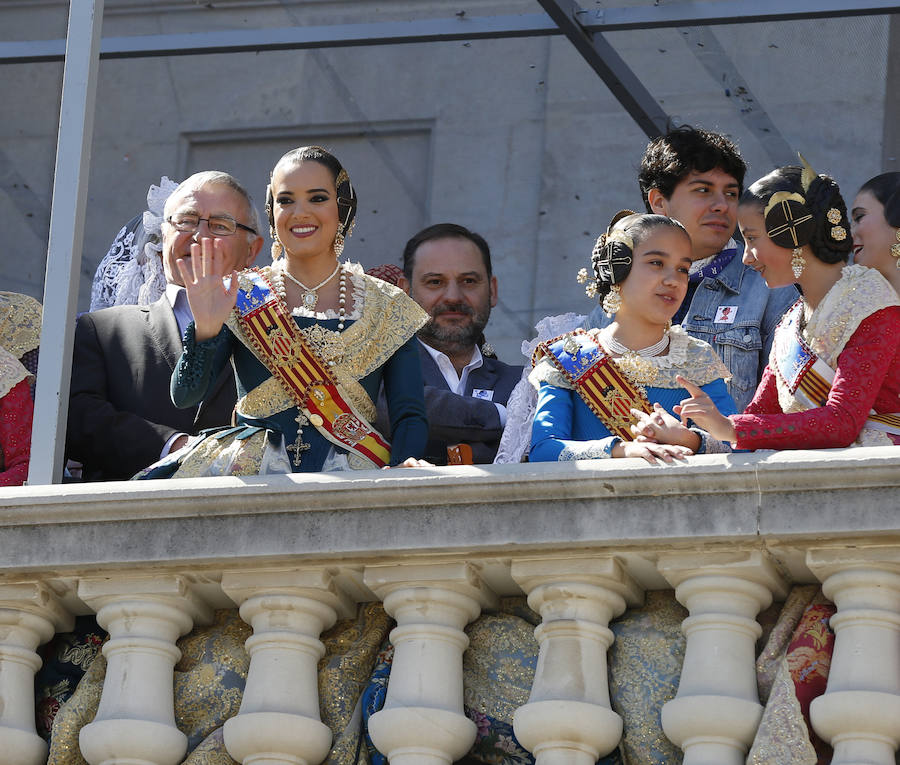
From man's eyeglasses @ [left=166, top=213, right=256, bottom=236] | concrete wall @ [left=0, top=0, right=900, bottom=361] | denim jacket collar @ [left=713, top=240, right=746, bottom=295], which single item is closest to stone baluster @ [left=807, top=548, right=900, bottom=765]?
denim jacket collar @ [left=713, top=240, right=746, bottom=295]

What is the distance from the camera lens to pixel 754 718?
4.07 metres

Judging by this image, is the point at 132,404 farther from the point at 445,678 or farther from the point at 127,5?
the point at 127,5

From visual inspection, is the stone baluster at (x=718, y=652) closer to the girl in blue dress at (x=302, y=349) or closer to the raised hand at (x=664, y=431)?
the raised hand at (x=664, y=431)

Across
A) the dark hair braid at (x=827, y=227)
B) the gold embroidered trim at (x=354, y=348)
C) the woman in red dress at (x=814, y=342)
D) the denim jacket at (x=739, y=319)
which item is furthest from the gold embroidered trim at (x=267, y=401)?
the dark hair braid at (x=827, y=227)

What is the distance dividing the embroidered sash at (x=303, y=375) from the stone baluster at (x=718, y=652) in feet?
3.71

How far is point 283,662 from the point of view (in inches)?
173

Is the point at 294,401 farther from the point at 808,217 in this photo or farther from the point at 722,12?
the point at 722,12

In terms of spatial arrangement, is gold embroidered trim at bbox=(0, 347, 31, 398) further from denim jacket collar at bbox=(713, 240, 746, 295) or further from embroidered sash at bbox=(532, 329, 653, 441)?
denim jacket collar at bbox=(713, 240, 746, 295)

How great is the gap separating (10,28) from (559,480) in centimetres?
597

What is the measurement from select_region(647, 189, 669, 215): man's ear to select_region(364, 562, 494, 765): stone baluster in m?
2.04

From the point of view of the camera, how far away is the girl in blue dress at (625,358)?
200 inches

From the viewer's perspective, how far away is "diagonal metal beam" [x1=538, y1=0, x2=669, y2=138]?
24.9 ft

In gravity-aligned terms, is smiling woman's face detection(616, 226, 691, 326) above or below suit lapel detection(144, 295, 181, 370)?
below

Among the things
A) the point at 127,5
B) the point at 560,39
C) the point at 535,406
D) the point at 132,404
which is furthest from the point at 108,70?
the point at 535,406
